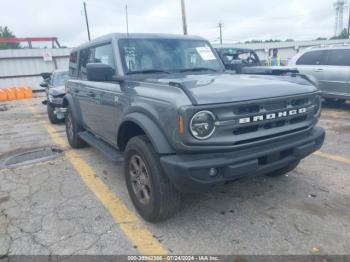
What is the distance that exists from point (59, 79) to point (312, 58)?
8116mm

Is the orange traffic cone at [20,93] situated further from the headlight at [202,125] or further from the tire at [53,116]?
the headlight at [202,125]

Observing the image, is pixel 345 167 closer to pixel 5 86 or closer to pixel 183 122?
pixel 183 122

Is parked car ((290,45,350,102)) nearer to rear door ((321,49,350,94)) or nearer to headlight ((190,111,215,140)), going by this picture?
rear door ((321,49,350,94))

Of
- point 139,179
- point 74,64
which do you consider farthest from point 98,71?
point 74,64

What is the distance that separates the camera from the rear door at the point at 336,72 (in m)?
8.16

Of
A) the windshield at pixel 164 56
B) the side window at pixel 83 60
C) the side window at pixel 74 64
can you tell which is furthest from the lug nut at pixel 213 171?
the side window at pixel 74 64

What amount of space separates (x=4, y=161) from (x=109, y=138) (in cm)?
284

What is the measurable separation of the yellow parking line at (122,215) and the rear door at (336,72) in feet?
23.0

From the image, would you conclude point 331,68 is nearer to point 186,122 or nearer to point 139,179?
point 139,179

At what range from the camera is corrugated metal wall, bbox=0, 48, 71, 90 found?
2227 centimetres

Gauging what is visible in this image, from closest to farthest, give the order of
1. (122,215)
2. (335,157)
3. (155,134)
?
(155,134)
(122,215)
(335,157)

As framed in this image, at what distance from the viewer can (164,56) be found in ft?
13.0

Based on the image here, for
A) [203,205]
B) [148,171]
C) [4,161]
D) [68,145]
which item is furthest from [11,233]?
[68,145]

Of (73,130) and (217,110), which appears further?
(73,130)
